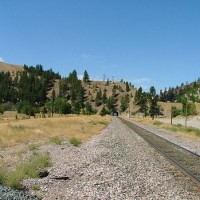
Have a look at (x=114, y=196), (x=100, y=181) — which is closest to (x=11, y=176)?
(x=100, y=181)

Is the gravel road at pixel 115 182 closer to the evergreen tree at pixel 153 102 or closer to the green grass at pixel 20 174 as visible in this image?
the green grass at pixel 20 174

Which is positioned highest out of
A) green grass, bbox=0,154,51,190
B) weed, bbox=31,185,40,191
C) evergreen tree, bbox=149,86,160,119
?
evergreen tree, bbox=149,86,160,119

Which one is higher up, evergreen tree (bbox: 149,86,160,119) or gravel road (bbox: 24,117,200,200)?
evergreen tree (bbox: 149,86,160,119)

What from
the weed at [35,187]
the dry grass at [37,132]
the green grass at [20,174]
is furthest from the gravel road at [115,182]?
the dry grass at [37,132]

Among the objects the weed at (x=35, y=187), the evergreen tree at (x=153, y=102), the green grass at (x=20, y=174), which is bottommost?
the weed at (x=35, y=187)

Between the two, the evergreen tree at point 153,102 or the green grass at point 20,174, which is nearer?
the green grass at point 20,174

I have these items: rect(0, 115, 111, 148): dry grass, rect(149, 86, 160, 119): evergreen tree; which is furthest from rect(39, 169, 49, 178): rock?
rect(149, 86, 160, 119): evergreen tree

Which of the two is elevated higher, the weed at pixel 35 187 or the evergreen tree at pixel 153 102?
the evergreen tree at pixel 153 102

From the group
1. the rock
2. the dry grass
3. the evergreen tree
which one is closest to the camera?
the rock

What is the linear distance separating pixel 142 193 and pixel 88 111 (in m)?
163

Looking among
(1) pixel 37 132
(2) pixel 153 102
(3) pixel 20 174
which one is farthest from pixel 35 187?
(2) pixel 153 102

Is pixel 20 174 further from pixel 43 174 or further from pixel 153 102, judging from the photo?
pixel 153 102

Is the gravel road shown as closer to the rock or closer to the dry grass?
the rock

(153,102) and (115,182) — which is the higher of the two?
(153,102)
